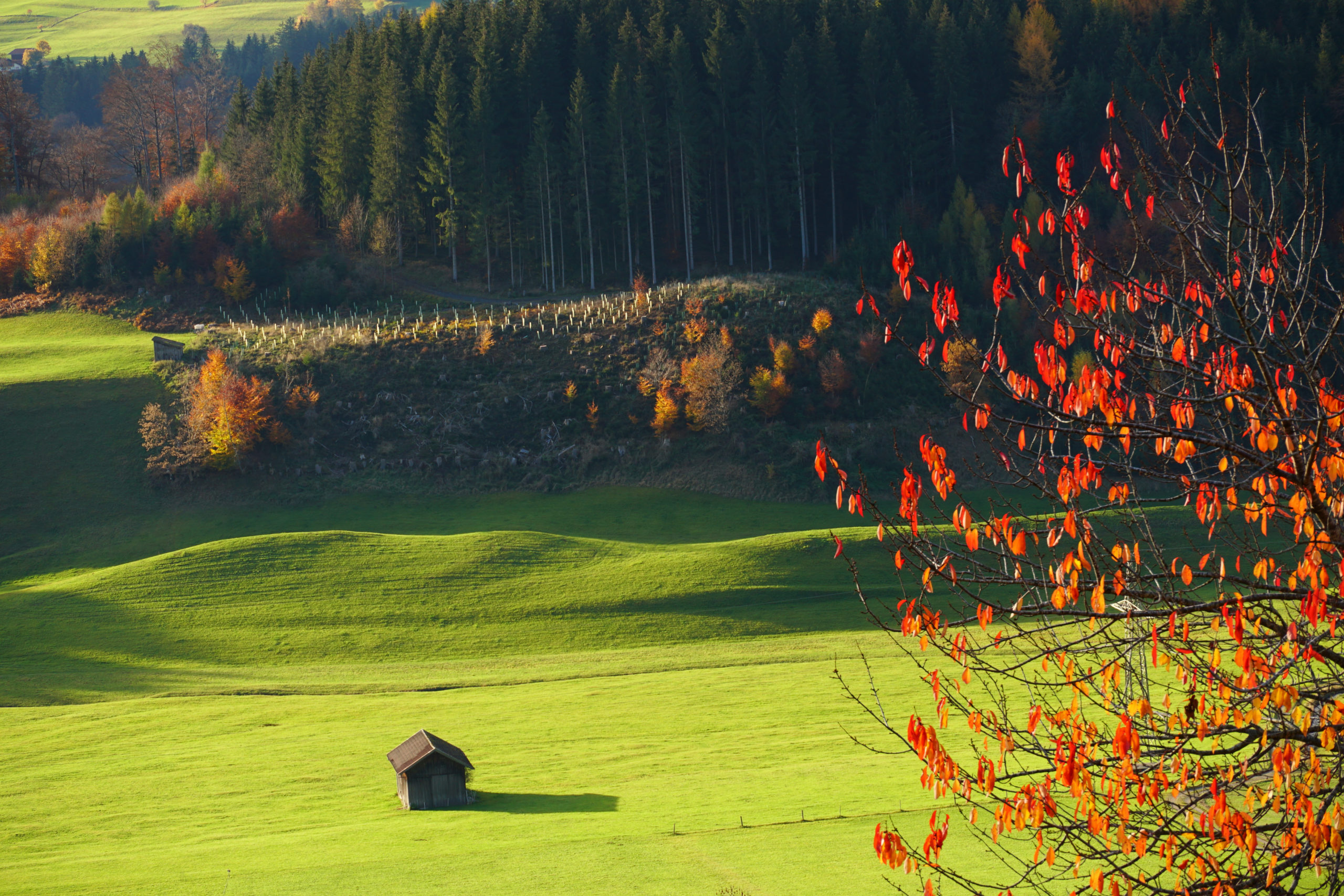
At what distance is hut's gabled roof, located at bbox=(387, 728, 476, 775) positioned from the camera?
77.4 ft

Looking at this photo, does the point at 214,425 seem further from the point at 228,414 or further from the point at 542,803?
the point at 542,803

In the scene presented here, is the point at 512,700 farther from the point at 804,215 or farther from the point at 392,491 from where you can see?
the point at 804,215

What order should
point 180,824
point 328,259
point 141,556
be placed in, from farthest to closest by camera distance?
point 328,259, point 141,556, point 180,824

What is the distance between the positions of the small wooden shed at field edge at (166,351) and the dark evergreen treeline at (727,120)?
23990 mm

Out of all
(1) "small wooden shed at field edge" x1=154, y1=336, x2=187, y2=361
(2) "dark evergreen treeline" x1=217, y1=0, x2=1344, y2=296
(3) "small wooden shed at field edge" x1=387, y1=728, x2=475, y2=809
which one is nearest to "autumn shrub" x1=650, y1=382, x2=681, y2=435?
(2) "dark evergreen treeline" x1=217, y1=0, x2=1344, y2=296

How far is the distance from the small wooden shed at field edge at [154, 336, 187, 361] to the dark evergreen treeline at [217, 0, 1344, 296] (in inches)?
944

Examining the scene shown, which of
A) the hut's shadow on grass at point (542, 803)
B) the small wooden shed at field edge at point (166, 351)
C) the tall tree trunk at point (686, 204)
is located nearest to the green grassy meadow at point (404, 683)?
the hut's shadow on grass at point (542, 803)

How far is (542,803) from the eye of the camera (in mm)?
23875

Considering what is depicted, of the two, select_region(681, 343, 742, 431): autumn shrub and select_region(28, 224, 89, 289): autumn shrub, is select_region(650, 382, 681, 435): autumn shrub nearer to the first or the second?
select_region(681, 343, 742, 431): autumn shrub

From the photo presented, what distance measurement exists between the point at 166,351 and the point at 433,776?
54534 mm

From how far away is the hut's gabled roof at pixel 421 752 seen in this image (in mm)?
23594

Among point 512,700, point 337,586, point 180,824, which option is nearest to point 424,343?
point 337,586

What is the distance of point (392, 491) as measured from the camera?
60.9 metres

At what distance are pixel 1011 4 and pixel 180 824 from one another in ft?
313
